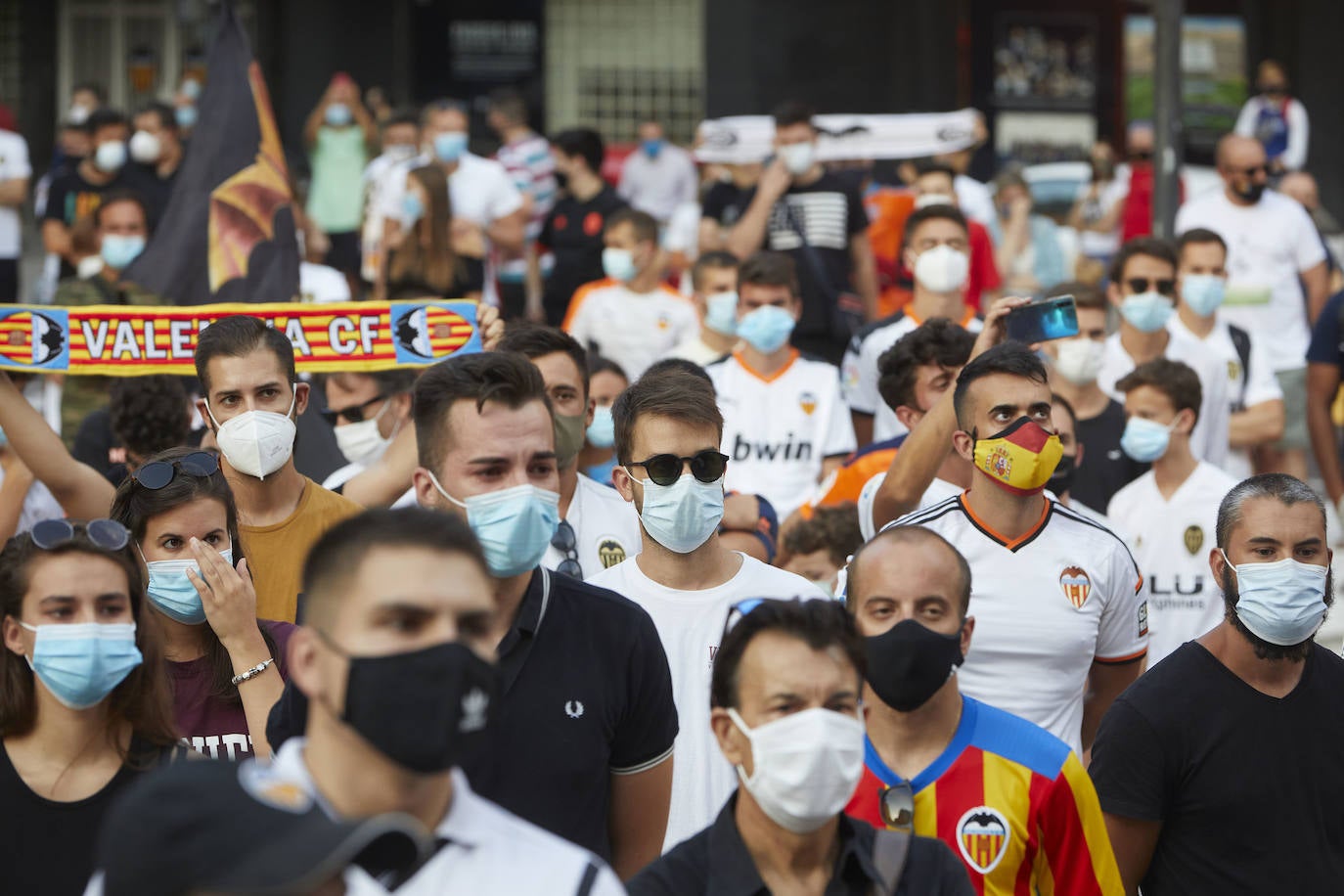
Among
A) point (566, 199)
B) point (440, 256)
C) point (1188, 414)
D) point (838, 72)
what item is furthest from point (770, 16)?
point (1188, 414)

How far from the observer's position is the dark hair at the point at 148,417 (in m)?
6.71

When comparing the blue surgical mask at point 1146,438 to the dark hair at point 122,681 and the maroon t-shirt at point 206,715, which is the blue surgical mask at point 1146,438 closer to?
the maroon t-shirt at point 206,715

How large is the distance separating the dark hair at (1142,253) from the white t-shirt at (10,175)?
8.30 metres

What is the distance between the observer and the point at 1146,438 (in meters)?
7.76

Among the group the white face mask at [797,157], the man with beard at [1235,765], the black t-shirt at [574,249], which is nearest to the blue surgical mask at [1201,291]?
the white face mask at [797,157]

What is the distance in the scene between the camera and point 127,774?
405 cm

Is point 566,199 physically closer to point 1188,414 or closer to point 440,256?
point 440,256

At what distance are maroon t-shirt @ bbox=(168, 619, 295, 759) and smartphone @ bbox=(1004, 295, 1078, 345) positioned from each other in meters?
2.64

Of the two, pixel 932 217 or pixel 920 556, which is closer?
pixel 920 556

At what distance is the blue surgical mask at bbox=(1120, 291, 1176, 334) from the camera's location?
29.8ft

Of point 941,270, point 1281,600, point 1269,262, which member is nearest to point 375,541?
point 1281,600

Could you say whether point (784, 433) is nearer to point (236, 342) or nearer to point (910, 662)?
point (236, 342)

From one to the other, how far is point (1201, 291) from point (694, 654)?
5.31 meters

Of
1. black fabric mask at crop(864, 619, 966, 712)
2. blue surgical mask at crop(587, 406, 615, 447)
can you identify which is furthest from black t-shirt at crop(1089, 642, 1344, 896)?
blue surgical mask at crop(587, 406, 615, 447)
